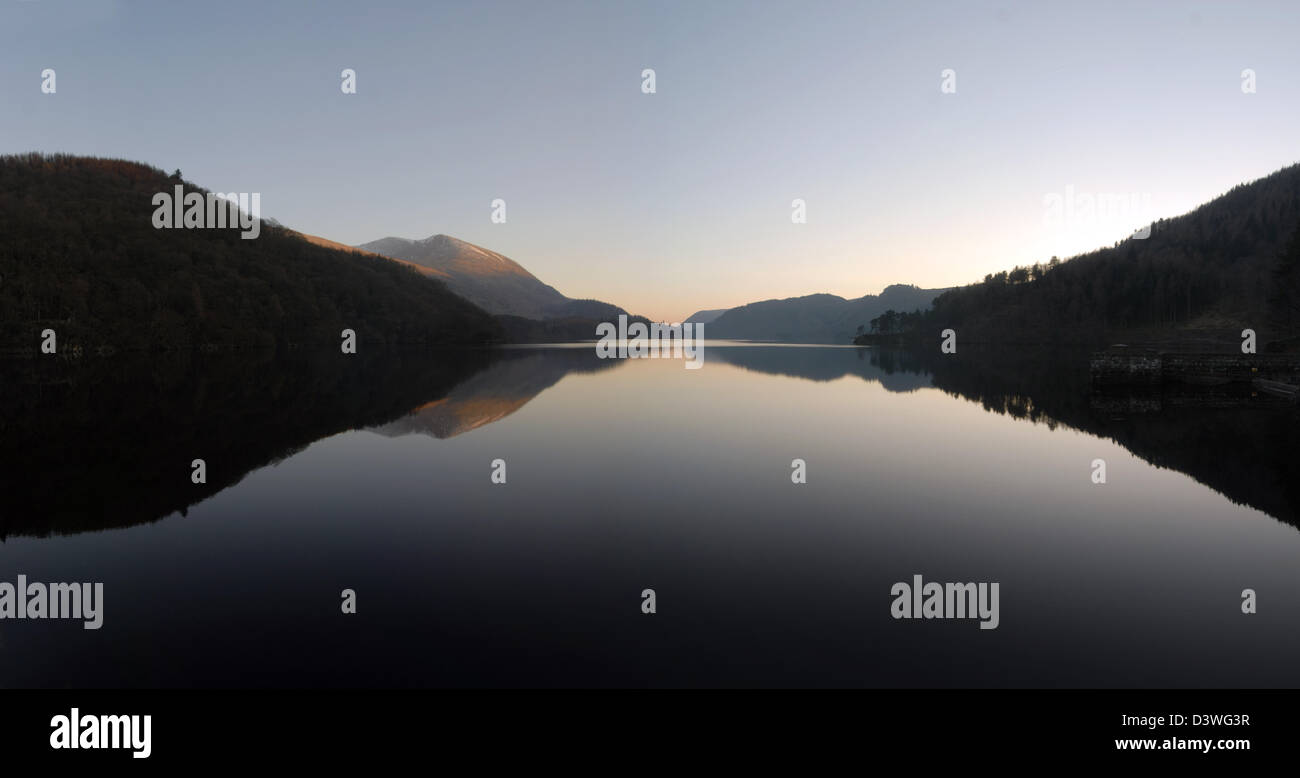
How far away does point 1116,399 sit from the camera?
117ft

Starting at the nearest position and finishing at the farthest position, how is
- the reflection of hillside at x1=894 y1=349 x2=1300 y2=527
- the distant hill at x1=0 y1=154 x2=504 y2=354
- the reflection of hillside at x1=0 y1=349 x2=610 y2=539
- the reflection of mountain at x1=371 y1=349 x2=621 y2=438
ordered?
the reflection of hillside at x1=0 y1=349 x2=610 y2=539 → the reflection of hillside at x1=894 y1=349 x2=1300 y2=527 → the reflection of mountain at x1=371 y1=349 x2=621 y2=438 → the distant hill at x1=0 y1=154 x2=504 y2=354

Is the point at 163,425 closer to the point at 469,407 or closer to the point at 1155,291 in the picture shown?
the point at 469,407

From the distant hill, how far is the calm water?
303ft

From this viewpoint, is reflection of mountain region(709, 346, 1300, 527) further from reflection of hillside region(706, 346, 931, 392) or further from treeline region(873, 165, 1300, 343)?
treeline region(873, 165, 1300, 343)

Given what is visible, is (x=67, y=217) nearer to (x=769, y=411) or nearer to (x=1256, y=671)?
(x=769, y=411)

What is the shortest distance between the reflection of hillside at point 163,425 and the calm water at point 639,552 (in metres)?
0.17

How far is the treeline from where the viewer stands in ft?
452

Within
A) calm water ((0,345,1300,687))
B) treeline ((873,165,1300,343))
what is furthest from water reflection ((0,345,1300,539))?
treeline ((873,165,1300,343))

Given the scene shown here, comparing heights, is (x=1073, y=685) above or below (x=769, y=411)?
below

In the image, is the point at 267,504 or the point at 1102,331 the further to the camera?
the point at 1102,331

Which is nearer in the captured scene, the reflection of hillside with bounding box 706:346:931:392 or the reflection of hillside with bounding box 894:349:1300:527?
the reflection of hillside with bounding box 894:349:1300:527
